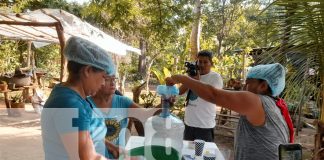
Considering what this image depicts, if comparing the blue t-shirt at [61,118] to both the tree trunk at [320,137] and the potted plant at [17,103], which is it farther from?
the potted plant at [17,103]

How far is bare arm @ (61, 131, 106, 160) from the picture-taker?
128 cm

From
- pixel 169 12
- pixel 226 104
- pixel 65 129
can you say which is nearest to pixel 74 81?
pixel 65 129

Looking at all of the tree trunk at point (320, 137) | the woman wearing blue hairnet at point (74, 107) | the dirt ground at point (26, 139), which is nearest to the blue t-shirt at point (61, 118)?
the woman wearing blue hairnet at point (74, 107)

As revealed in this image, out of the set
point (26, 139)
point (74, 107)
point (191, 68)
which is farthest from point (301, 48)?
point (26, 139)

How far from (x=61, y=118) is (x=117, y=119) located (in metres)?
1.19

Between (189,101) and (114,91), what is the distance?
5.42 feet

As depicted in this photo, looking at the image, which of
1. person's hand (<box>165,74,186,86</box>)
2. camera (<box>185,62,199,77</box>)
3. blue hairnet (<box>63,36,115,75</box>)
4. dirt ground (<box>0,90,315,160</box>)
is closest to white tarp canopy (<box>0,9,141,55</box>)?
camera (<box>185,62,199,77</box>)

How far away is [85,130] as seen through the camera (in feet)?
4.34

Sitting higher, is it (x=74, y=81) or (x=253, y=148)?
(x=74, y=81)

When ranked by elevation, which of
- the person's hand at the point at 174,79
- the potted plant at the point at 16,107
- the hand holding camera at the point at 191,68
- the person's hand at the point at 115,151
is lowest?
the potted plant at the point at 16,107

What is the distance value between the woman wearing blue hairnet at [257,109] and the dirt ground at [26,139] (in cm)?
223

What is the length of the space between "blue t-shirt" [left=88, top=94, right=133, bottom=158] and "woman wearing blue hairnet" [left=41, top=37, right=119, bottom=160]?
0.98 m

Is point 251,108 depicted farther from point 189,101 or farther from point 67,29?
point 67,29

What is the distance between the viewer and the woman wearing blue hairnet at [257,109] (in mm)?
1796
